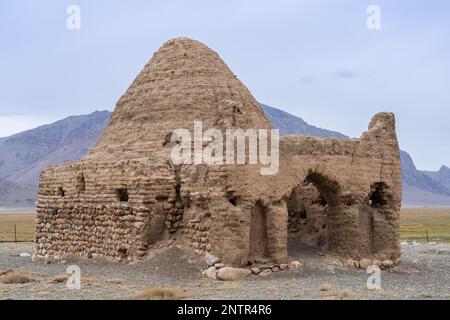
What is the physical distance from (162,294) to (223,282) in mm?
2008

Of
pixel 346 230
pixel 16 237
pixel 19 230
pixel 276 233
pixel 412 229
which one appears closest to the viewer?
pixel 276 233

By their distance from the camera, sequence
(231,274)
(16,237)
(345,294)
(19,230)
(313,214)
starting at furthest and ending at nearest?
(19,230)
(16,237)
(313,214)
(231,274)
(345,294)

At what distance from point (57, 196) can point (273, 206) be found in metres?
6.98

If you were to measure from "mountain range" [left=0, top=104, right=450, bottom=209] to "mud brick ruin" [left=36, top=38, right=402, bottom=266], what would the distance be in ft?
377

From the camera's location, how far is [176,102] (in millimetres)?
16422

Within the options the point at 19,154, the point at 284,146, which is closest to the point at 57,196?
the point at 284,146

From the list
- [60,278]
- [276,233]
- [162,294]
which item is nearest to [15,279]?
[60,278]

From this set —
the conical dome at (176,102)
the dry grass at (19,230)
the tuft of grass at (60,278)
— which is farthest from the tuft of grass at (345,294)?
the dry grass at (19,230)

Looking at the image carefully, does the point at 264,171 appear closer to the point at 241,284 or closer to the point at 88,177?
the point at 241,284

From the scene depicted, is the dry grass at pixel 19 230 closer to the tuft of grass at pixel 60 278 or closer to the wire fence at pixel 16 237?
the wire fence at pixel 16 237

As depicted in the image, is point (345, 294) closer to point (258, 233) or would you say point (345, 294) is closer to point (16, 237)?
point (258, 233)

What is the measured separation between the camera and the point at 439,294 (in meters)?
11.1

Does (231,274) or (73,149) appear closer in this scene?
(231,274)

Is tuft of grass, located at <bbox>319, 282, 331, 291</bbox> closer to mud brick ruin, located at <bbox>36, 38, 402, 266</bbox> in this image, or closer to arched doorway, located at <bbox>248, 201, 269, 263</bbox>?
mud brick ruin, located at <bbox>36, 38, 402, 266</bbox>
